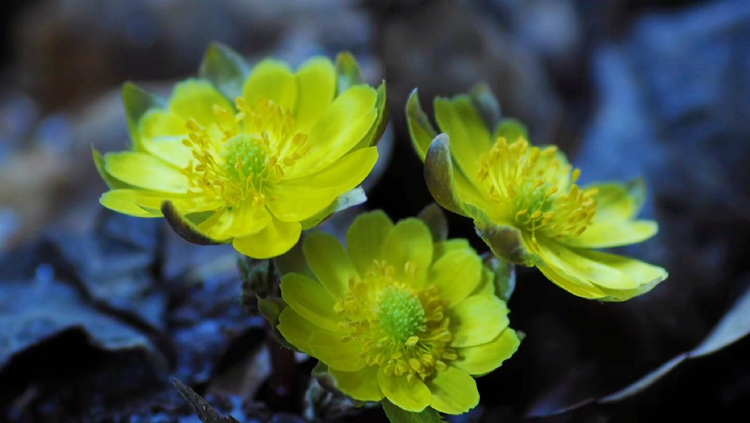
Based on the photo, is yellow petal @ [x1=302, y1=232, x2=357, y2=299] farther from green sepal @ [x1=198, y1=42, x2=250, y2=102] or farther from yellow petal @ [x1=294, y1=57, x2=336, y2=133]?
green sepal @ [x1=198, y1=42, x2=250, y2=102]

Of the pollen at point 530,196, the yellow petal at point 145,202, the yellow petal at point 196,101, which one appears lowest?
the pollen at point 530,196

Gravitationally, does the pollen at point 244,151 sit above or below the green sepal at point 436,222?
above

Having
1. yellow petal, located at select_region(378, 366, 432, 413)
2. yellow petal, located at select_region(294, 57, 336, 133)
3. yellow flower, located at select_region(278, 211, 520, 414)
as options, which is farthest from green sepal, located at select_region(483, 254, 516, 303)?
yellow petal, located at select_region(294, 57, 336, 133)

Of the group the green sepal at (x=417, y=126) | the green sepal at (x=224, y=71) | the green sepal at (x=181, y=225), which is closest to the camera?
the green sepal at (x=181, y=225)

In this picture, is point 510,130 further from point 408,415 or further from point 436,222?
point 408,415

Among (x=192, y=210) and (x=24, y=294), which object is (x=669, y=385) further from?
(x=24, y=294)

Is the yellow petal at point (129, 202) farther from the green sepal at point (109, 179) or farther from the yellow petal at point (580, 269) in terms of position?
the yellow petal at point (580, 269)

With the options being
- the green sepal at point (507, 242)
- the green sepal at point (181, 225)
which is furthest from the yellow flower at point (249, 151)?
the green sepal at point (507, 242)

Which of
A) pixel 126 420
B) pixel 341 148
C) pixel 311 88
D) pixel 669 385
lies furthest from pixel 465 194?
pixel 126 420
